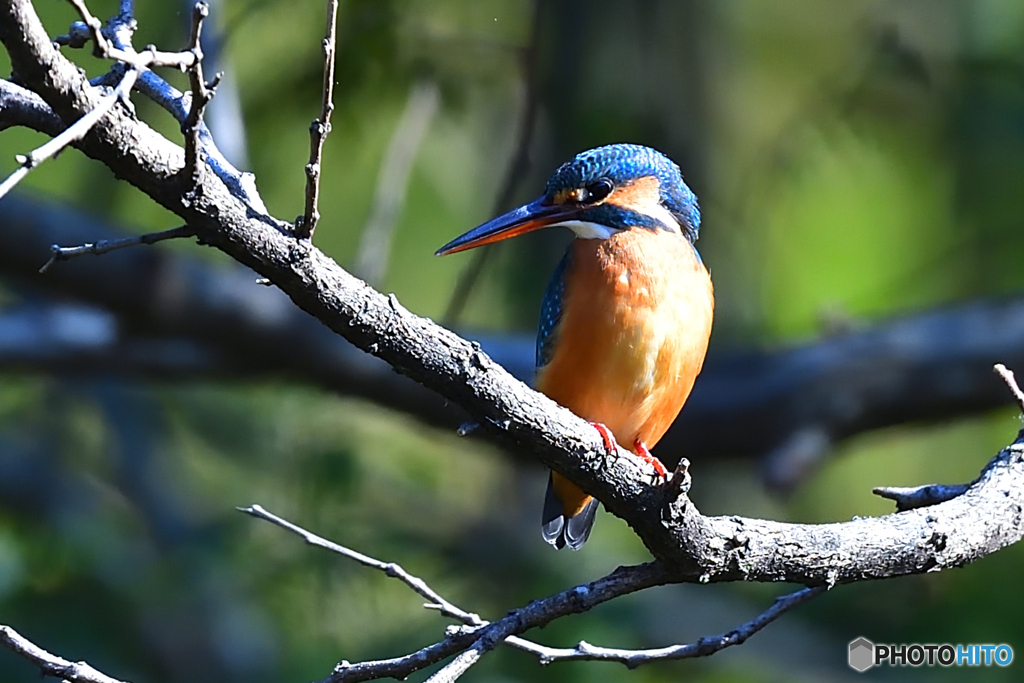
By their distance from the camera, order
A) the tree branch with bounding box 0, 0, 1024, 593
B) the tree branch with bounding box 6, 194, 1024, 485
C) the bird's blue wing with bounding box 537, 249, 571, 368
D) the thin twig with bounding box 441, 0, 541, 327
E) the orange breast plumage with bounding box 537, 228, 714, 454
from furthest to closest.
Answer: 1. the tree branch with bounding box 6, 194, 1024, 485
2. the thin twig with bounding box 441, 0, 541, 327
3. the bird's blue wing with bounding box 537, 249, 571, 368
4. the orange breast plumage with bounding box 537, 228, 714, 454
5. the tree branch with bounding box 0, 0, 1024, 593

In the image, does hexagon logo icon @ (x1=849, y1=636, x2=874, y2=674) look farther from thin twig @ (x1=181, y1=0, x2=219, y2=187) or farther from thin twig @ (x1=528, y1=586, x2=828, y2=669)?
thin twig @ (x1=181, y1=0, x2=219, y2=187)

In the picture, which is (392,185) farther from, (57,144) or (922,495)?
(57,144)

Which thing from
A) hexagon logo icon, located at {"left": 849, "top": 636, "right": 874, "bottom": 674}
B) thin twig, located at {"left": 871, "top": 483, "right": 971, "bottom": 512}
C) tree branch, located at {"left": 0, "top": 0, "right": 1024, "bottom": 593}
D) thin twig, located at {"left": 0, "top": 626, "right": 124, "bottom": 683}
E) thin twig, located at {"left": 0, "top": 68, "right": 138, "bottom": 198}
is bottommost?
thin twig, located at {"left": 0, "top": 626, "right": 124, "bottom": 683}

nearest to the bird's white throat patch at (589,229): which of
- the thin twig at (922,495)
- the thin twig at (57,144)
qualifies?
the thin twig at (922,495)

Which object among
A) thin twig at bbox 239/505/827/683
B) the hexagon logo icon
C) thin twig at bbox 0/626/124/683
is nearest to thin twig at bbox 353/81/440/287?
the hexagon logo icon

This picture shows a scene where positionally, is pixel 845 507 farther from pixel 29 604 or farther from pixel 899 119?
pixel 29 604

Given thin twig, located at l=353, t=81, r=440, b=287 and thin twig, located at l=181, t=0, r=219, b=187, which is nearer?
thin twig, located at l=181, t=0, r=219, b=187

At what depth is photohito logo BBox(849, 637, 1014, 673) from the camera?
Result: 4.20 meters

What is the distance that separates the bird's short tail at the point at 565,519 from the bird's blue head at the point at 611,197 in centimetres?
73

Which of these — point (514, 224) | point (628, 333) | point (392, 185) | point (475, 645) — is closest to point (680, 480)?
point (475, 645)

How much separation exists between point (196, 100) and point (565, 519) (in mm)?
2193

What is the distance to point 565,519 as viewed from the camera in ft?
11.2

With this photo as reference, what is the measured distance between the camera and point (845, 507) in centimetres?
623

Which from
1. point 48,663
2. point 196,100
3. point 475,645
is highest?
point 196,100
